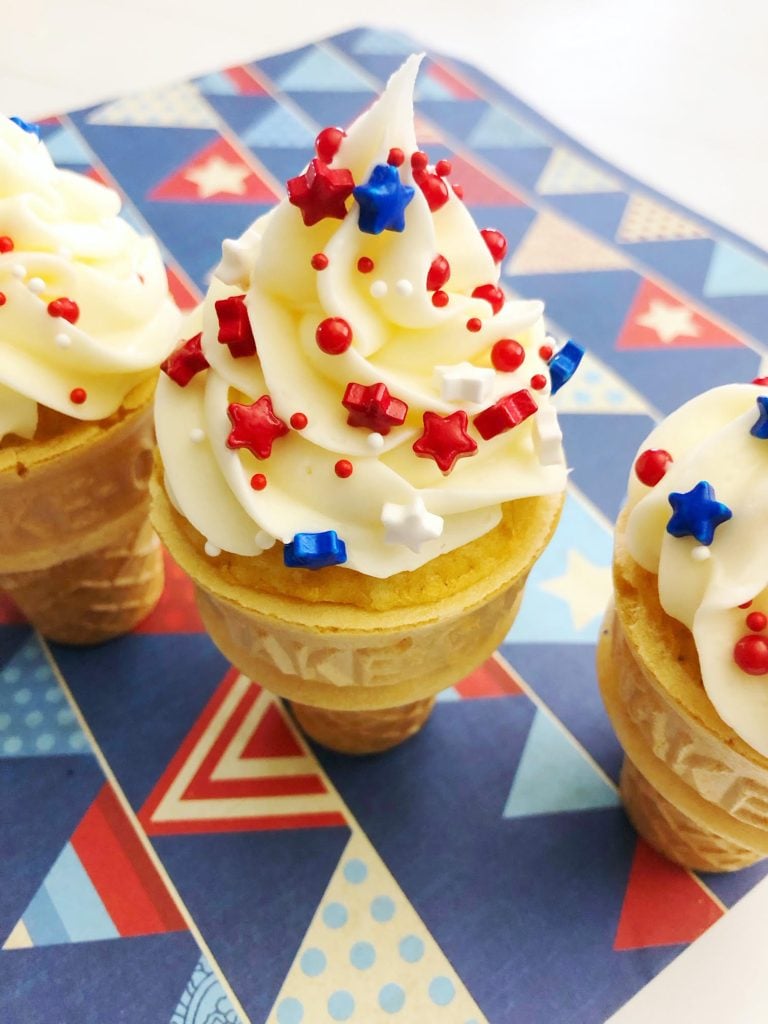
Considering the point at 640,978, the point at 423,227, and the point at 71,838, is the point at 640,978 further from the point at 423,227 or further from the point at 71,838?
the point at 423,227

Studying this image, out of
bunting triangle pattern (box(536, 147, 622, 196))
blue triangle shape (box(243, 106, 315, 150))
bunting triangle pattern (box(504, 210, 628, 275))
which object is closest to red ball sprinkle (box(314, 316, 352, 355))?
bunting triangle pattern (box(504, 210, 628, 275))

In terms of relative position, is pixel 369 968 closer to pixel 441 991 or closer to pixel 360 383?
pixel 441 991

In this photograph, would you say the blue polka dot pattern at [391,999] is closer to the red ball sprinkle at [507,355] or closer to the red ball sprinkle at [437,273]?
the red ball sprinkle at [507,355]

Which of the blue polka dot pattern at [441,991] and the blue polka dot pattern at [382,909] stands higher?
the blue polka dot pattern at [382,909]

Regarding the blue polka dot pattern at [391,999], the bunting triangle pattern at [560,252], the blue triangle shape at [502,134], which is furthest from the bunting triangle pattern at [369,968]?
the blue triangle shape at [502,134]

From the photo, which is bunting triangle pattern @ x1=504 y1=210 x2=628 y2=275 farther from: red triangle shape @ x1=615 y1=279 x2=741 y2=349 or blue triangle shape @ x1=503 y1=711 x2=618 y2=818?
blue triangle shape @ x1=503 y1=711 x2=618 y2=818

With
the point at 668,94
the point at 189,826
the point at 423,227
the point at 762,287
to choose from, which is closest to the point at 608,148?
the point at 668,94
